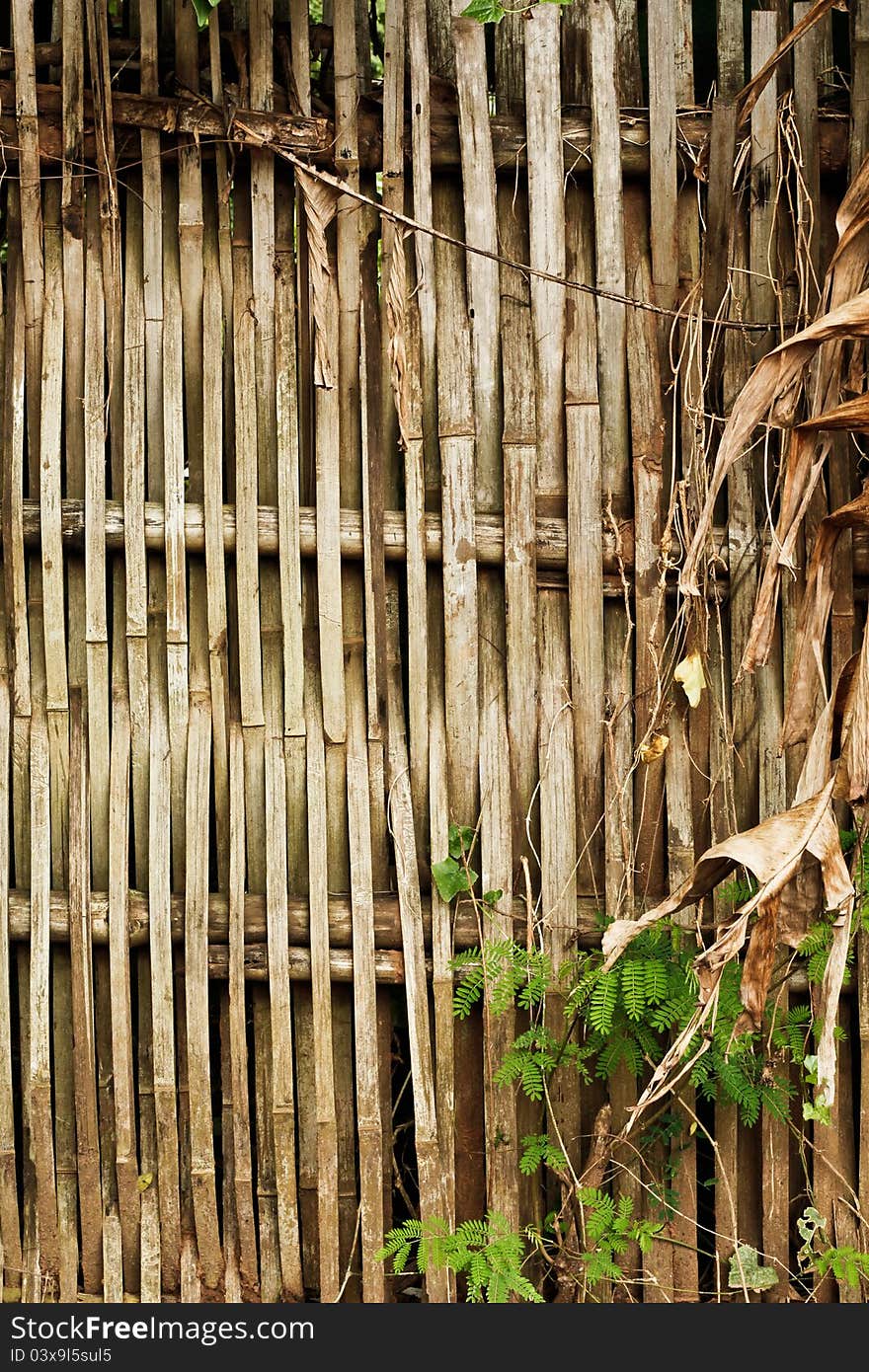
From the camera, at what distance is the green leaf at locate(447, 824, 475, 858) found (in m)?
2.52

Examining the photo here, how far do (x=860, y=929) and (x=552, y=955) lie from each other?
0.67m

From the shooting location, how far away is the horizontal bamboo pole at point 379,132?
2492 millimetres

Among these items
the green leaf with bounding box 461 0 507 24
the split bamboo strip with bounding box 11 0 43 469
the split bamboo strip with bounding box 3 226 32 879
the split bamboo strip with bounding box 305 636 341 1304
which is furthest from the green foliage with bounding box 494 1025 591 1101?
the green leaf with bounding box 461 0 507 24

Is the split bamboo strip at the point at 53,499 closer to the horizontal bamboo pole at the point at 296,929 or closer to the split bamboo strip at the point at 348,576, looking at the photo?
the horizontal bamboo pole at the point at 296,929

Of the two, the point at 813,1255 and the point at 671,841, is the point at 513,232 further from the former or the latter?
the point at 813,1255

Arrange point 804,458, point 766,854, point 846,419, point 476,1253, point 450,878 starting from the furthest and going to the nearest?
point 450,878
point 476,1253
point 804,458
point 846,419
point 766,854

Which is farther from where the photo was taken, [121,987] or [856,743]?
[121,987]

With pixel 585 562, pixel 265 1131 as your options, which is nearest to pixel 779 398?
pixel 585 562

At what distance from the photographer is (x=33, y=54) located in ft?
8.18

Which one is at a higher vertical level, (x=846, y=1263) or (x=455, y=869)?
(x=455, y=869)

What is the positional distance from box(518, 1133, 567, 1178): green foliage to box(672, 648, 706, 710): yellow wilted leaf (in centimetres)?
99

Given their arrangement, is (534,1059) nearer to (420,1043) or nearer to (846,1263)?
(420,1043)

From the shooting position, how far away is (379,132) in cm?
256

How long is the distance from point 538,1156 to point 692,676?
3.51 ft
